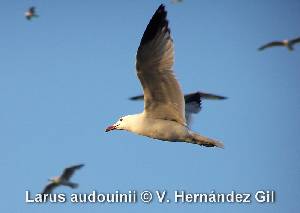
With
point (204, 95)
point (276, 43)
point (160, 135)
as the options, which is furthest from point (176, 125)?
point (276, 43)

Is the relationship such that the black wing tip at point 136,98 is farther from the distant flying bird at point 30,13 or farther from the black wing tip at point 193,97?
the distant flying bird at point 30,13

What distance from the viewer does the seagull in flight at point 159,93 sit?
10.7m

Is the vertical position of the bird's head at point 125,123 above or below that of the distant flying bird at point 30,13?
below

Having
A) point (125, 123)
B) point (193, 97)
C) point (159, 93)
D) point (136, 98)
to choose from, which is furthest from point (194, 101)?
point (159, 93)

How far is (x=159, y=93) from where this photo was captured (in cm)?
1096

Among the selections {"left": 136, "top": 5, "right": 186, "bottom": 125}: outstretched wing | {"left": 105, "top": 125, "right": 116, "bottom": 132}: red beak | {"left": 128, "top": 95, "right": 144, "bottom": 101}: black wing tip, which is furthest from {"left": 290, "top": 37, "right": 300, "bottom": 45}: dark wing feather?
{"left": 136, "top": 5, "right": 186, "bottom": 125}: outstretched wing

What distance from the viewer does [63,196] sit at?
1215cm

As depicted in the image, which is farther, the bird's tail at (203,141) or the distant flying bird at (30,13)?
the distant flying bird at (30,13)

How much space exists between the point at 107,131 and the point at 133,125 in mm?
837

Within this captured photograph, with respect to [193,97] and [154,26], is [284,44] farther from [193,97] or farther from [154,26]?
[154,26]

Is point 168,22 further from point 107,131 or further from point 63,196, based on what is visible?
point 63,196

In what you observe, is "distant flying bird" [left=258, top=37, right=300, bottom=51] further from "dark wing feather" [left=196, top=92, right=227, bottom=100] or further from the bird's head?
the bird's head

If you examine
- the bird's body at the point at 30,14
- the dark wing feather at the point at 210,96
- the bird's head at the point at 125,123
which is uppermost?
the bird's body at the point at 30,14

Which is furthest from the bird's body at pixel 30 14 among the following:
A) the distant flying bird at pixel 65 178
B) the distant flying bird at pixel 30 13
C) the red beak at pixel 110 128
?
the red beak at pixel 110 128
